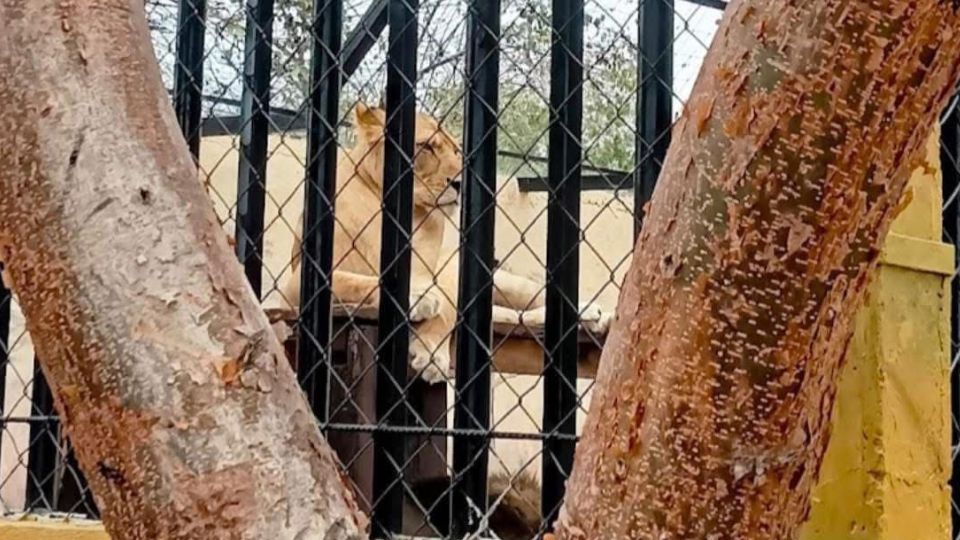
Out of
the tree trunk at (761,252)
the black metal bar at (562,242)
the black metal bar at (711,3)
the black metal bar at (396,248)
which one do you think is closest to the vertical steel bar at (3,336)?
the black metal bar at (396,248)

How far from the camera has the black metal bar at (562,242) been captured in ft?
4.99

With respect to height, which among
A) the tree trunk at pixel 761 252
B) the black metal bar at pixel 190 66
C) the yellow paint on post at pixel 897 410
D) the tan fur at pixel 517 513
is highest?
the tree trunk at pixel 761 252

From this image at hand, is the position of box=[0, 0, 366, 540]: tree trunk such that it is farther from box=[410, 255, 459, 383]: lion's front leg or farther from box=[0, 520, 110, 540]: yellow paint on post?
box=[410, 255, 459, 383]: lion's front leg

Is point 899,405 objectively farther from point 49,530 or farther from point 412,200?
point 49,530

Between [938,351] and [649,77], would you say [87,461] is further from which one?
[649,77]

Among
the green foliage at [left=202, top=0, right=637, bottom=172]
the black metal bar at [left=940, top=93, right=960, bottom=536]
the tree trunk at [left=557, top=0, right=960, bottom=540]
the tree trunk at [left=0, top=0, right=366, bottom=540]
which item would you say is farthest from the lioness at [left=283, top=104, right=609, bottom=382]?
the tree trunk at [left=557, top=0, right=960, bottom=540]

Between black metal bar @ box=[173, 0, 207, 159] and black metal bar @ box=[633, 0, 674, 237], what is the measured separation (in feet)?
2.26

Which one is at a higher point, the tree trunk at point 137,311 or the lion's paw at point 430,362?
the tree trunk at point 137,311

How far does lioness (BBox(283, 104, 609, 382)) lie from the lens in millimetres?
2488

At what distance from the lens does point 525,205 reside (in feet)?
12.7

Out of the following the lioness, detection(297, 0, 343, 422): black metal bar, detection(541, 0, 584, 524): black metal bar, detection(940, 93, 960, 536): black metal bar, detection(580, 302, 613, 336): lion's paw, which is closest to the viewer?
detection(940, 93, 960, 536): black metal bar

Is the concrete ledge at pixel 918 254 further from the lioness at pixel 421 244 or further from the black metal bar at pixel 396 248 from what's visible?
the lioness at pixel 421 244

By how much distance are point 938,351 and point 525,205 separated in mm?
2720

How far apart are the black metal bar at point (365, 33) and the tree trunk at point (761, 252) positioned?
1.31 metres
